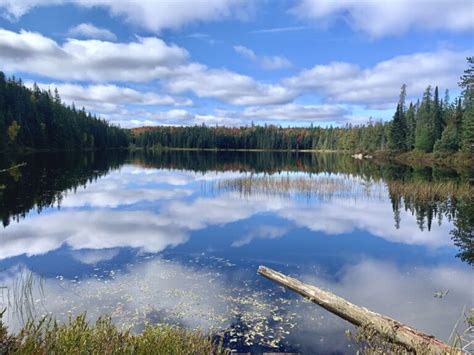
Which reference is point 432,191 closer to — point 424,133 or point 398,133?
point 424,133

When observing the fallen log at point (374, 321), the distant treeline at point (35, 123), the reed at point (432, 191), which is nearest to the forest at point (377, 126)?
the distant treeline at point (35, 123)

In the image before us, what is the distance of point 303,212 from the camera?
2664 cm

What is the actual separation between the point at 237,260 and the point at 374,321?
7.49m

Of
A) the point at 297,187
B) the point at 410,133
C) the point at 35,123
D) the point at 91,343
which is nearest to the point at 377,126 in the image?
the point at 410,133

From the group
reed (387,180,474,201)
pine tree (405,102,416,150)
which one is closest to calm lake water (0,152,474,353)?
reed (387,180,474,201)

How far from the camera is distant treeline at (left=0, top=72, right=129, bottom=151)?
83.8 metres

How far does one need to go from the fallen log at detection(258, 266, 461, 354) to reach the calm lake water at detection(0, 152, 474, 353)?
38cm

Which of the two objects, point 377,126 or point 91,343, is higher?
point 377,126

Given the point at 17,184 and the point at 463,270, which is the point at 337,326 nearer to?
the point at 463,270

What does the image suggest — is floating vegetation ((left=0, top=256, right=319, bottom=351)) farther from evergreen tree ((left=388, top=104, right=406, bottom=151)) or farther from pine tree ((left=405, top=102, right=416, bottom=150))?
pine tree ((left=405, top=102, right=416, bottom=150))

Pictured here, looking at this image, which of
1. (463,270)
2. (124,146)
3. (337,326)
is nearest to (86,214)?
(337,326)

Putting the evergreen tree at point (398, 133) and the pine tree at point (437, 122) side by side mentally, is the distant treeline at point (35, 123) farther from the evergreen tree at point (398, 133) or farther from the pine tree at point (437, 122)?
the pine tree at point (437, 122)

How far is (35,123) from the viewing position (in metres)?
96.9

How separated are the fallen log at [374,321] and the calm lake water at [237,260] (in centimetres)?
38
